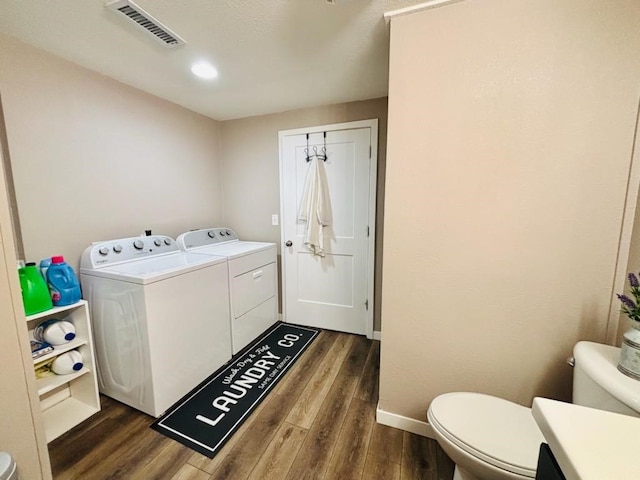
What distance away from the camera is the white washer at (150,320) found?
151 cm

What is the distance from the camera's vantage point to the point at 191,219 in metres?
2.57

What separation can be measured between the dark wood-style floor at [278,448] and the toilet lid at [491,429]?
16.7 inches

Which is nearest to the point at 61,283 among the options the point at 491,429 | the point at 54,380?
the point at 54,380

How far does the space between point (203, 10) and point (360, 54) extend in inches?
35.4

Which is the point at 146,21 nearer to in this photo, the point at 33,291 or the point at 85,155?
the point at 85,155

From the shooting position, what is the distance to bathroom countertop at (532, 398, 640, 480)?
437 mm

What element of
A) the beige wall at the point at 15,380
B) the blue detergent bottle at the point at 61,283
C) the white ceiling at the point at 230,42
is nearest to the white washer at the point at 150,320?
the blue detergent bottle at the point at 61,283

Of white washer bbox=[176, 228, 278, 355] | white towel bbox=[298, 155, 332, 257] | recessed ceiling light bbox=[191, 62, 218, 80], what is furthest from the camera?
white towel bbox=[298, 155, 332, 257]

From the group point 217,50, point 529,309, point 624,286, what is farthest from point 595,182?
point 217,50

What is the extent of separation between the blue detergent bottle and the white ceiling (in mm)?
1231

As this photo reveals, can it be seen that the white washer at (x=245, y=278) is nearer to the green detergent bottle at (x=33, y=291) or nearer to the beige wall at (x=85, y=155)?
the beige wall at (x=85, y=155)

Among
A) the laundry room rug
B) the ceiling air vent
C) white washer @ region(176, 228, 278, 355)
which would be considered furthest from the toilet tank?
the ceiling air vent

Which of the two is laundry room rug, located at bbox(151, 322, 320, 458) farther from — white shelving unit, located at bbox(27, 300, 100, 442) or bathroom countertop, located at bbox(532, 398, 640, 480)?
bathroom countertop, located at bbox(532, 398, 640, 480)

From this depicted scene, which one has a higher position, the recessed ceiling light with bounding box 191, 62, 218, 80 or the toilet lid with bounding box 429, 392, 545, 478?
the recessed ceiling light with bounding box 191, 62, 218, 80
